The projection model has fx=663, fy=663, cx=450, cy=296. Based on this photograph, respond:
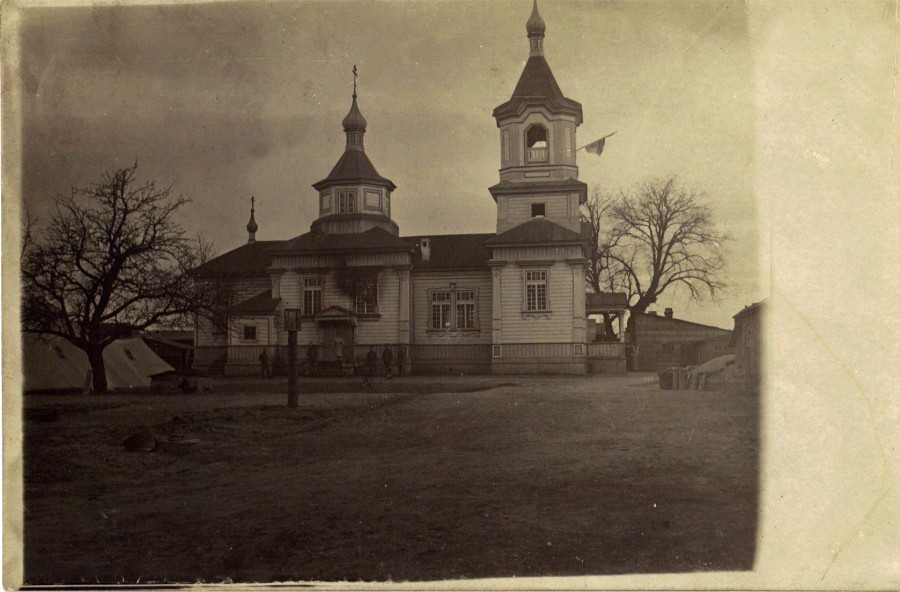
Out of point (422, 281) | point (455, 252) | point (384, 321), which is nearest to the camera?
point (384, 321)

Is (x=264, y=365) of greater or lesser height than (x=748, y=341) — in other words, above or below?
below

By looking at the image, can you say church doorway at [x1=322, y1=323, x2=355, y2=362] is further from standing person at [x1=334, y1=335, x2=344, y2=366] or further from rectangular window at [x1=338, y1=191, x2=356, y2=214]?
rectangular window at [x1=338, y1=191, x2=356, y2=214]

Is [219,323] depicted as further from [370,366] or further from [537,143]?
[537,143]

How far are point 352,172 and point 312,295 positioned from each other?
3.45ft

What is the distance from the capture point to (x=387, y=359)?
472 cm

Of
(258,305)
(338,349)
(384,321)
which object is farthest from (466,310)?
(258,305)

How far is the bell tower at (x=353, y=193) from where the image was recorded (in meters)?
4.05

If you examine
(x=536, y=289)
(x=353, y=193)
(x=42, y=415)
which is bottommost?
(x=42, y=415)

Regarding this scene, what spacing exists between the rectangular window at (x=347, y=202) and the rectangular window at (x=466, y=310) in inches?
50.5

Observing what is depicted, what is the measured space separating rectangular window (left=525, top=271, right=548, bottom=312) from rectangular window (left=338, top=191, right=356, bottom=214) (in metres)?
1.67

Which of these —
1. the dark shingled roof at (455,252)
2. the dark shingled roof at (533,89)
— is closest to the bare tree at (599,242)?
the dark shingled roof at (533,89)

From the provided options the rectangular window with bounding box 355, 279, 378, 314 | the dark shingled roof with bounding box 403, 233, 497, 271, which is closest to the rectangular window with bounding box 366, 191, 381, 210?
the dark shingled roof with bounding box 403, 233, 497, 271

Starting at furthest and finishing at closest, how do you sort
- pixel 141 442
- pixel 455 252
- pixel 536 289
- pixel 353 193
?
pixel 536 289 < pixel 455 252 < pixel 141 442 < pixel 353 193

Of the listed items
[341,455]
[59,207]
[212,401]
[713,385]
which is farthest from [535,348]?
[59,207]
